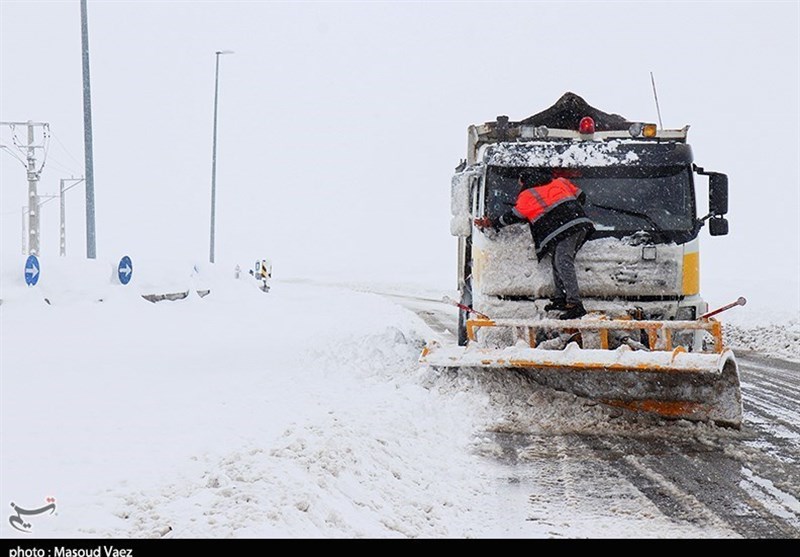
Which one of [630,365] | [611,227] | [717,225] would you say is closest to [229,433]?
[630,365]

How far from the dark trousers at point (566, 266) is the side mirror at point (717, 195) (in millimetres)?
1518

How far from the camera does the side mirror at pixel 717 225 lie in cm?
811

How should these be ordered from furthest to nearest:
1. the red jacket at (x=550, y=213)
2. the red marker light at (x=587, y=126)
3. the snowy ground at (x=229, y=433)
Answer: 1. the red marker light at (x=587, y=126)
2. the red jacket at (x=550, y=213)
3. the snowy ground at (x=229, y=433)

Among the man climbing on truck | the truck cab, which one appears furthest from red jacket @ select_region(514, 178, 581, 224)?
the truck cab

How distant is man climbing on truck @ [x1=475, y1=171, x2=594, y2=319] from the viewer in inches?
291

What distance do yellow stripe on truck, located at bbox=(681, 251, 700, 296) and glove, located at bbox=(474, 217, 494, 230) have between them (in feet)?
5.81

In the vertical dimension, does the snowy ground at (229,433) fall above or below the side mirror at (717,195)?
below

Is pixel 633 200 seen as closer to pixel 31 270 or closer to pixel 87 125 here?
pixel 31 270

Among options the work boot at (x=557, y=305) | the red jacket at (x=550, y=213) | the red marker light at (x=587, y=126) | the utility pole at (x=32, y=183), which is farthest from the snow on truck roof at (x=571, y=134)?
the utility pole at (x=32, y=183)

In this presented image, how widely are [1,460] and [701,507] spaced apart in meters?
3.57

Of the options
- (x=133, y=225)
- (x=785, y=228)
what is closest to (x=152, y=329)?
(x=785, y=228)

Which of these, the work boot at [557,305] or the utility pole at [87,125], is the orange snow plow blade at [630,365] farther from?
the utility pole at [87,125]

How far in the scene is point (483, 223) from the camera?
787cm

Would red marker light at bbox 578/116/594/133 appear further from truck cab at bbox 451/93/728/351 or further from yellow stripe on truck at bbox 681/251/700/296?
yellow stripe on truck at bbox 681/251/700/296
